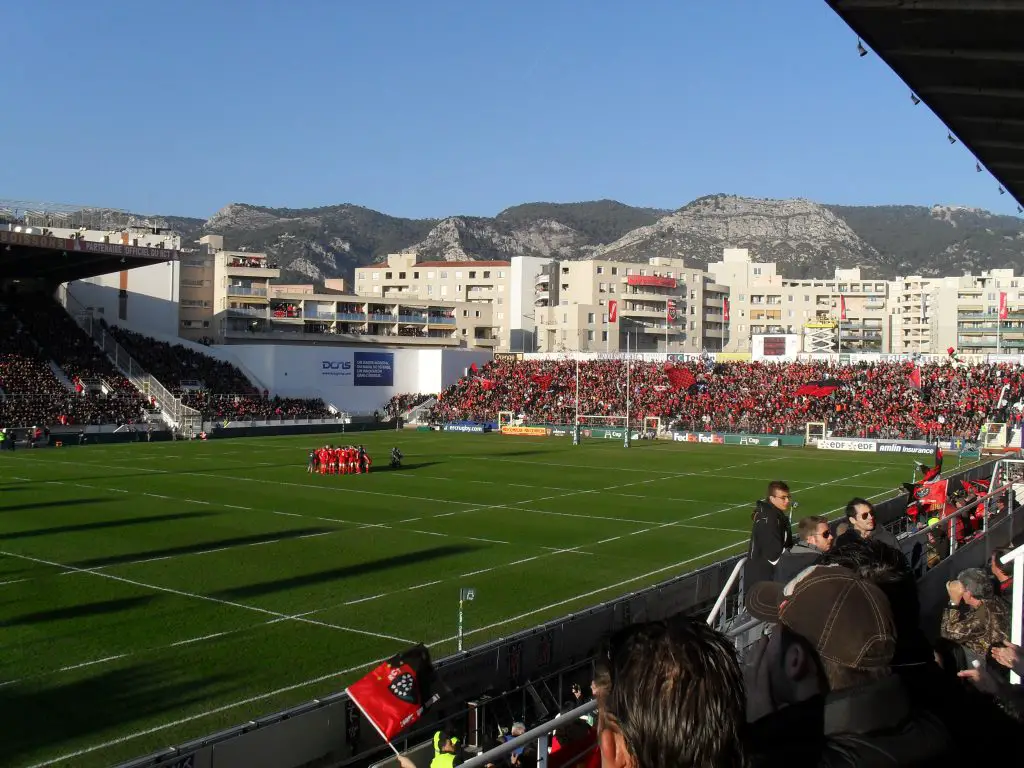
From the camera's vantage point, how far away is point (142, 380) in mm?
63375

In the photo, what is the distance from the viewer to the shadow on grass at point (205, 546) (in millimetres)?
21656

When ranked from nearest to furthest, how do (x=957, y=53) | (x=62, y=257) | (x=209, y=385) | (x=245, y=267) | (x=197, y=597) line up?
(x=957, y=53) → (x=197, y=597) → (x=62, y=257) → (x=209, y=385) → (x=245, y=267)

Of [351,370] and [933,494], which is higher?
[351,370]

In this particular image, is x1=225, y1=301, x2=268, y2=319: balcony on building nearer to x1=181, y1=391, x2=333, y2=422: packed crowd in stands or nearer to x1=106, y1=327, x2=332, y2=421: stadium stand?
x1=106, y1=327, x2=332, y2=421: stadium stand

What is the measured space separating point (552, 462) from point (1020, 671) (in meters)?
42.3

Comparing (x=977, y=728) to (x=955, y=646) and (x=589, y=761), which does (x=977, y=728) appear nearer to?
(x=955, y=646)

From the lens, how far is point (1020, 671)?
15.3ft

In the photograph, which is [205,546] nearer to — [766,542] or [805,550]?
[766,542]

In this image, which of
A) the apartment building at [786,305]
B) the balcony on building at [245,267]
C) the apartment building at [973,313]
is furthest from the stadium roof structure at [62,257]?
the apartment building at [973,313]

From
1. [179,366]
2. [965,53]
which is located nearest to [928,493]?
[965,53]

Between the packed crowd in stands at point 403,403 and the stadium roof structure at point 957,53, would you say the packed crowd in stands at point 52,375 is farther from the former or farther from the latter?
the stadium roof structure at point 957,53

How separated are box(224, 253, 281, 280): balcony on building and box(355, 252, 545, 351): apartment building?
27.8m

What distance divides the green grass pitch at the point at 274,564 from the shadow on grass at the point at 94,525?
73 mm

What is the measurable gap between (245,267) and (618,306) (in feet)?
147
